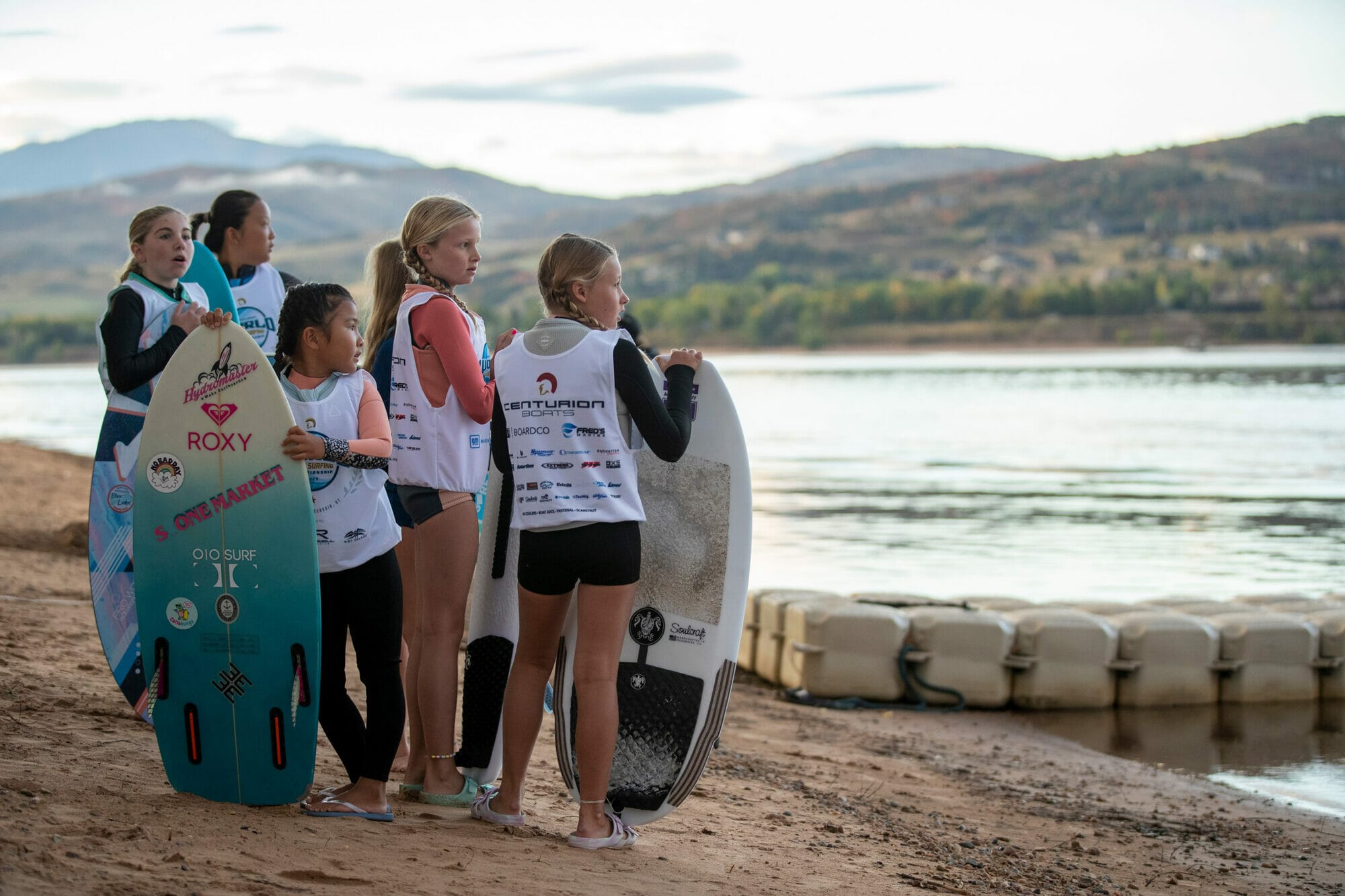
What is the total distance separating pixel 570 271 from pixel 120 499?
231 centimetres

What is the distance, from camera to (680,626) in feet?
16.0

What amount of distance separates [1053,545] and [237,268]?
12.5 meters

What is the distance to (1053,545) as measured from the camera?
16.3m

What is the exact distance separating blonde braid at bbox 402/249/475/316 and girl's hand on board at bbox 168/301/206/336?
1.04 meters

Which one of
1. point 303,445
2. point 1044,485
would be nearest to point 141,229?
point 303,445

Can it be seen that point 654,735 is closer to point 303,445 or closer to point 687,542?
point 687,542

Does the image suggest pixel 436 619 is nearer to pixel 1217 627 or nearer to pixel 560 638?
pixel 560 638

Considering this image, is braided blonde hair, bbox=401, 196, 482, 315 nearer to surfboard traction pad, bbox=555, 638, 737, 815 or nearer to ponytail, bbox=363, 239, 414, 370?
ponytail, bbox=363, 239, 414, 370

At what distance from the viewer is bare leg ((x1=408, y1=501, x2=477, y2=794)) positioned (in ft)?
14.8

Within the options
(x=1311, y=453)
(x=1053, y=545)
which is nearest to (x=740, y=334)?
(x=1311, y=453)

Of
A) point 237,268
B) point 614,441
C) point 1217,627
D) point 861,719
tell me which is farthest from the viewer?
point 1217,627

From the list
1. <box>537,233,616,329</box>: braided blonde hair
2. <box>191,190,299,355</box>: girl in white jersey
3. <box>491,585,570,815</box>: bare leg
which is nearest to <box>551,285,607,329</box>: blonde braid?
<box>537,233,616,329</box>: braided blonde hair

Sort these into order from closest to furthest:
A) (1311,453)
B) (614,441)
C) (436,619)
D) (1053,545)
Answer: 1. (614,441)
2. (436,619)
3. (1053,545)
4. (1311,453)

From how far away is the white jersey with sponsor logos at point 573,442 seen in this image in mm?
4199
